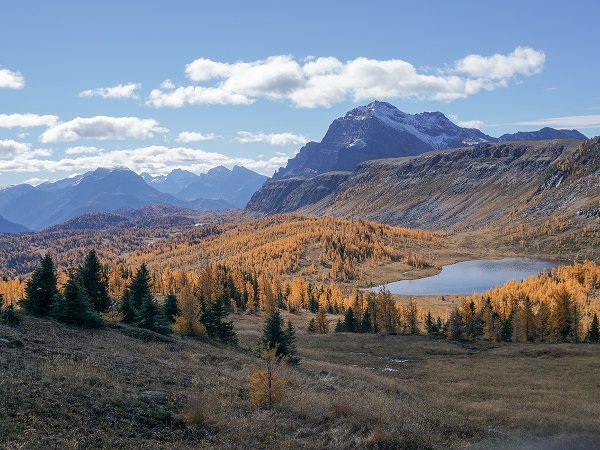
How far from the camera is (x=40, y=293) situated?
3891 cm

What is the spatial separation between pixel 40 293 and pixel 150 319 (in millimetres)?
9759

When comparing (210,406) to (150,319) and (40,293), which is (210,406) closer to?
(150,319)

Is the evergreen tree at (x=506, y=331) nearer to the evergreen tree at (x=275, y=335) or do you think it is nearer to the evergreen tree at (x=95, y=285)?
the evergreen tree at (x=275, y=335)

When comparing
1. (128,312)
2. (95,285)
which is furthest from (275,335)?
(95,285)

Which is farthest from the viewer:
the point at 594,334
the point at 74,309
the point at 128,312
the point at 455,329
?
the point at 455,329

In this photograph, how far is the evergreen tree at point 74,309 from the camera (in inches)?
1390

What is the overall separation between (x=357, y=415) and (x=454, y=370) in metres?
40.1

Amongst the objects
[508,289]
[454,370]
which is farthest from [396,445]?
[508,289]

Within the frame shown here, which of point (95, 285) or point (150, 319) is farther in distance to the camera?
point (95, 285)

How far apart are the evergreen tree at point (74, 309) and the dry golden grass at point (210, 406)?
67.4 inches

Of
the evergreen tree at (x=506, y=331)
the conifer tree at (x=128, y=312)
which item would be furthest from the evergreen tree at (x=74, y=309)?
the evergreen tree at (x=506, y=331)

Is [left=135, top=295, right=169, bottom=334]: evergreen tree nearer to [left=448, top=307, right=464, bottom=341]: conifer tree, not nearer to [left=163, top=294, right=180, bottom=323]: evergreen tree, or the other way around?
[left=163, top=294, right=180, bottom=323]: evergreen tree

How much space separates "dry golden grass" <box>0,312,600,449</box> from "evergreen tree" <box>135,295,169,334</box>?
536cm

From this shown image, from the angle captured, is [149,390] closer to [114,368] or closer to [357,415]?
[114,368]
